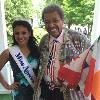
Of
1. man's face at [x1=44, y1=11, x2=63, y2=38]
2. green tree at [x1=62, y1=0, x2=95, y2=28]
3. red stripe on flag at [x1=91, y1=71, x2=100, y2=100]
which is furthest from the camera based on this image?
green tree at [x1=62, y1=0, x2=95, y2=28]

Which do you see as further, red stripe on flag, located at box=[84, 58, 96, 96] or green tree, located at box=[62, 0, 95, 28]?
green tree, located at box=[62, 0, 95, 28]

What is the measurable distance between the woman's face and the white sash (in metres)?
0.07

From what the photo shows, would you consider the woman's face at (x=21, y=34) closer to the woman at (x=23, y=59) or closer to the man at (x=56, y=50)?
the woman at (x=23, y=59)

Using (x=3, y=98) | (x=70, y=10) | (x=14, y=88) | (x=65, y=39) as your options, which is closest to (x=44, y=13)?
(x=65, y=39)

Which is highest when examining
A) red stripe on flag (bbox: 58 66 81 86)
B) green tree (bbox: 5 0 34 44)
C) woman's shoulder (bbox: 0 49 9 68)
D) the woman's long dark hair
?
green tree (bbox: 5 0 34 44)

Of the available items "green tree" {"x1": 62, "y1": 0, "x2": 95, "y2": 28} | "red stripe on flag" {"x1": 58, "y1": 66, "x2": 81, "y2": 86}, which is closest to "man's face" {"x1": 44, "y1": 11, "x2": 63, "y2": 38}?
"red stripe on flag" {"x1": 58, "y1": 66, "x2": 81, "y2": 86}

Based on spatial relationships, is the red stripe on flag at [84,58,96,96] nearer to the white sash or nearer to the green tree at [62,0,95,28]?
the white sash

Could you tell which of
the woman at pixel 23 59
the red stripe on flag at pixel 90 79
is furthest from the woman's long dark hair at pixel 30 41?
the red stripe on flag at pixel 90 79

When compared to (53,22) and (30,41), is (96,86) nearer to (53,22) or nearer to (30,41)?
(53,22)

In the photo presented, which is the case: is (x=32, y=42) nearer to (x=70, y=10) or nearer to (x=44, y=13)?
(x=44, y=13)

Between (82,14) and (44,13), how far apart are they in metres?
0.90

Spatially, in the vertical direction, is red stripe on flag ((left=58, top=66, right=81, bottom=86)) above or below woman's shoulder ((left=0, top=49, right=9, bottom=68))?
below

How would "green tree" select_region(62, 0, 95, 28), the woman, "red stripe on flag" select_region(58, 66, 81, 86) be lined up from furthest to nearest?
"green tree" select_region(62, 0, 95, 28) < the woman < "red stripe on flag" select_region(58, 66, 81, 86)

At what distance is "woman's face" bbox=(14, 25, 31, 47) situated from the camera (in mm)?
1707
